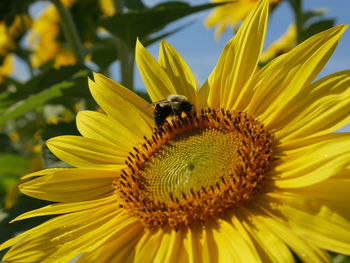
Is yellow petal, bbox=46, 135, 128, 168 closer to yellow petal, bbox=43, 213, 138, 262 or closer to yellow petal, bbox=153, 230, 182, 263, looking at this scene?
yellow petal, bbox=43, 213, 138, 262

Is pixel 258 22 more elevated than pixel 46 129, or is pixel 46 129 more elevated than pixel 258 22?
pixel 46 129

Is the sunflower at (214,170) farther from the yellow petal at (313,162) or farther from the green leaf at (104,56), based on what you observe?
the green leaf at (104,56)

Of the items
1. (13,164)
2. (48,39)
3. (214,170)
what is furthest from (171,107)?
(48,39)

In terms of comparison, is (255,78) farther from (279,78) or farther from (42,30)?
(42,30)

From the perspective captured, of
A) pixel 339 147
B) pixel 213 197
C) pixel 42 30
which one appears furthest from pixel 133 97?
pixel 42 30

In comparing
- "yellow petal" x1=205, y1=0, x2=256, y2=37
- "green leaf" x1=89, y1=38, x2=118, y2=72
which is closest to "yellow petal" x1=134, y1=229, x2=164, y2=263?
"green leaf" x1=89, y1=38, x2=118, y2=72

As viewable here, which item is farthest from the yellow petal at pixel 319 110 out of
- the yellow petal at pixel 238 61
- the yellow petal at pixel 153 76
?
the yellow petal at pixel 153 76
